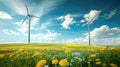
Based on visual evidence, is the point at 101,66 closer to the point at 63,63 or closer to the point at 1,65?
the point at 63,63

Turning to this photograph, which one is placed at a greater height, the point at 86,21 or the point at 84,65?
the point at 86,21

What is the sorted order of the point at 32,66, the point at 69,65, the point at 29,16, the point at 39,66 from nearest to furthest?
the point at 39,66
the point at 69,65
the point at 32,66
the point at 29,16

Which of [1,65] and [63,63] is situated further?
[1,65]

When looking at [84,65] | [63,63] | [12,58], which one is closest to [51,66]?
[84,65]

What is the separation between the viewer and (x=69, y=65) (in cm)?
351

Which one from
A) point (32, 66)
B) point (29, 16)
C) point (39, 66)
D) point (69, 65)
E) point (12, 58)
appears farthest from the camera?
point (29, 16)

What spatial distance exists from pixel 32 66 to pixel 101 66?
1.52m

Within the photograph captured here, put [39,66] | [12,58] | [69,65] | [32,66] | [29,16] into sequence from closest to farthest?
[39,66], [69,65], [32,66], [12,58], [29,16]

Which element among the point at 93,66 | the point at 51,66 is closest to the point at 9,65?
the point at 51,66

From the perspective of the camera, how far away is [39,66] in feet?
9.43

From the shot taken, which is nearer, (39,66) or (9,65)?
(39,66)

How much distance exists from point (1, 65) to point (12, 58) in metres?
0.96

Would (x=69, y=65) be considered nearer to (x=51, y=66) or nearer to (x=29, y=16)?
(x=51, y=66)

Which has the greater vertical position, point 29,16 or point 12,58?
point 29,16
